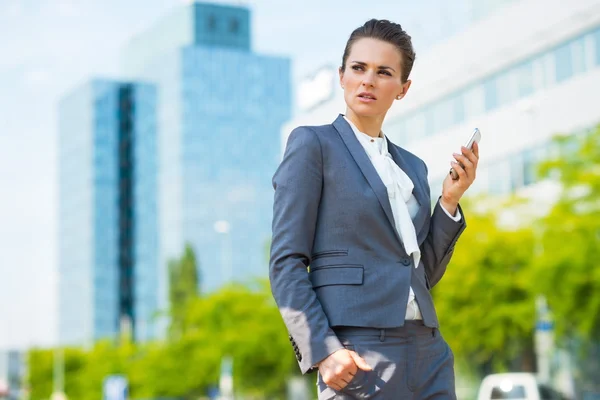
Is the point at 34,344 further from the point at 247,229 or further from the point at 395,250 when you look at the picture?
the point at 395,250

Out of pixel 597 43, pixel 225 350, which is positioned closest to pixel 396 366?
pixel 597 43

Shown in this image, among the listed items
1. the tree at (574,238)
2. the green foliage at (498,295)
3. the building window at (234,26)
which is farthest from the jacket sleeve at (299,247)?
the building window at (234,26)

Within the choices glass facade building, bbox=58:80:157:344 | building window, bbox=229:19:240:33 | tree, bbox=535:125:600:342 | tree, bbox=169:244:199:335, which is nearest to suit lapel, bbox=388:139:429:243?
tree, bbox=535:125:600:342

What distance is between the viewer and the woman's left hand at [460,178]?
3312 mm

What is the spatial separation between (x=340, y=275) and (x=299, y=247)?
14 centimetres

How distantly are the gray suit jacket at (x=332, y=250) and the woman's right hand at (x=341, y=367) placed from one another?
2 centimetres

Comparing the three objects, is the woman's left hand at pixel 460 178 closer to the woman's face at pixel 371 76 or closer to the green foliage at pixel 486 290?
the woman's face at pixel 371 76

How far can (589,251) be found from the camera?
22.5 m

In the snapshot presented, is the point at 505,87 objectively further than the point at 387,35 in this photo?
Yes

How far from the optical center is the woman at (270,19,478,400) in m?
3.01

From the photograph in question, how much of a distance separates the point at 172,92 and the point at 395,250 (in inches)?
4874

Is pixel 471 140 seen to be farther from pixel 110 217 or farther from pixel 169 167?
pixel 110 217

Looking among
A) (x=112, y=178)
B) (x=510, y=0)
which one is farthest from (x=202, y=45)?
(x=510, y=0)

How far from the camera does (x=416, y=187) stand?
11.1ft
